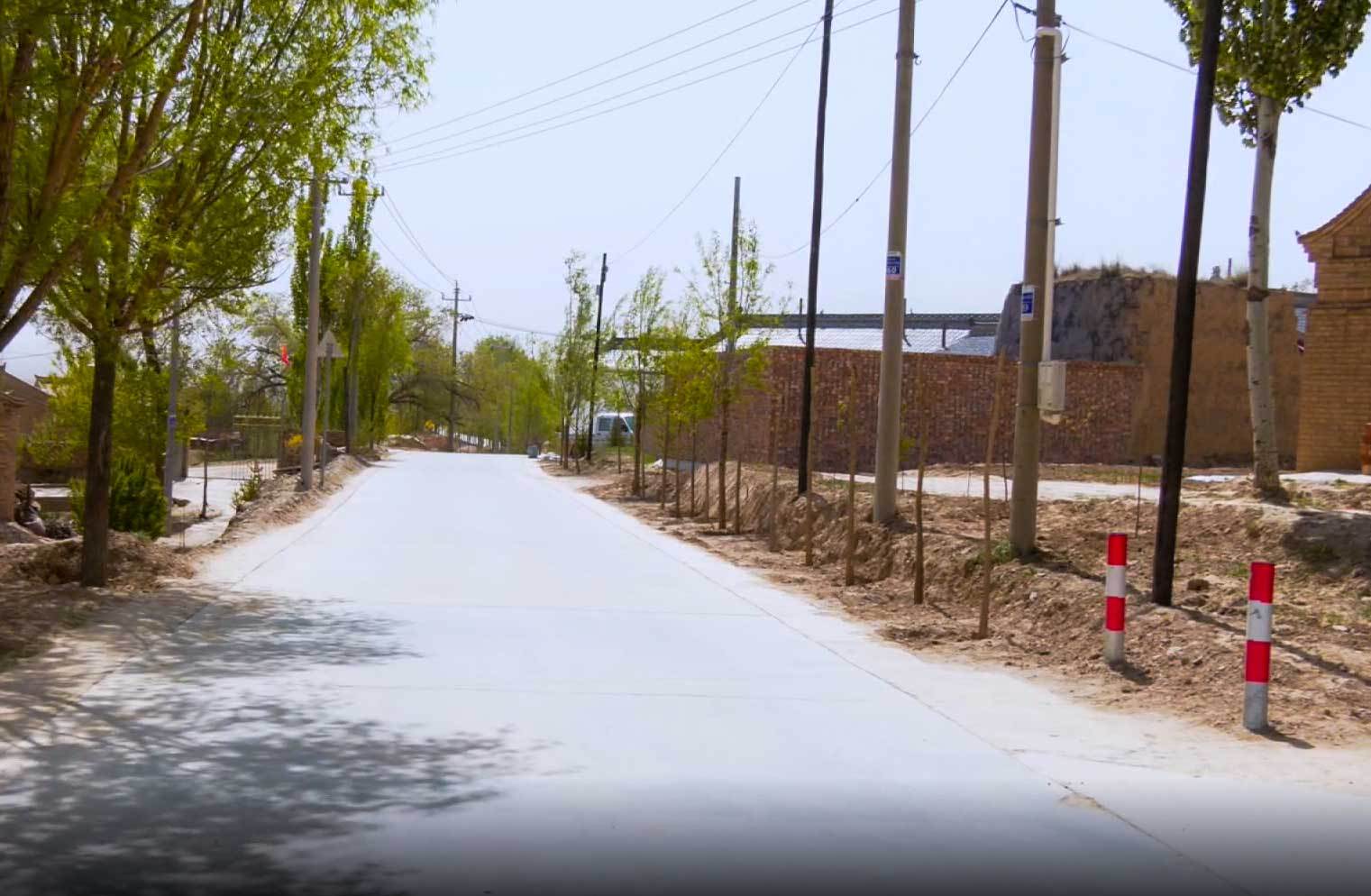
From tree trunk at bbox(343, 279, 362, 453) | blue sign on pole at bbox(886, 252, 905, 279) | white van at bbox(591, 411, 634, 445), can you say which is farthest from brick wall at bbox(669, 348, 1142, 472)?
white van at bbox(591, 411, 634, 445)

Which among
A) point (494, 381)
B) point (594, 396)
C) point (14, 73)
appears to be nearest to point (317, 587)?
point (14, 73)

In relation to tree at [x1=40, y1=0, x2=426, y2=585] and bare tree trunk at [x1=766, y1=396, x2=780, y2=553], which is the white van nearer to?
bare tree trunk at [x1=766, y1=396, x2=780, y2=553]

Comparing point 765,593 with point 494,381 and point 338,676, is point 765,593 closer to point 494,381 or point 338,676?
point 338,676

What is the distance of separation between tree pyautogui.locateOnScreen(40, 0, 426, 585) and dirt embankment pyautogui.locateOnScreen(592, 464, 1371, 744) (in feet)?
22.3

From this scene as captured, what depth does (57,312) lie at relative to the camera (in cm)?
1359

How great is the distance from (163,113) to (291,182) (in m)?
1.53

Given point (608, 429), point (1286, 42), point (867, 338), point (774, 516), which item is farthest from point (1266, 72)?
point (608, 429)

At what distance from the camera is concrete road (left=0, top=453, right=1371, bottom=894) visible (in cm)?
575

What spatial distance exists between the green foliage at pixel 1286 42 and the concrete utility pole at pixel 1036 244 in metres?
3.21

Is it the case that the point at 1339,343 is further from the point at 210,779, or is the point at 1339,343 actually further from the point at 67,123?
the point at 210,779

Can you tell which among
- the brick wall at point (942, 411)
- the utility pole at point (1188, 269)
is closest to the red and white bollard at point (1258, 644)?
the utility pole at point (1188, 269)

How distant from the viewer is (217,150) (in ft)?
43.5

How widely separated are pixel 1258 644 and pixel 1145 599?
3719mm

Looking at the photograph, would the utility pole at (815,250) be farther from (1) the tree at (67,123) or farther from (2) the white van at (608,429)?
(2) the white van at (608,429)
